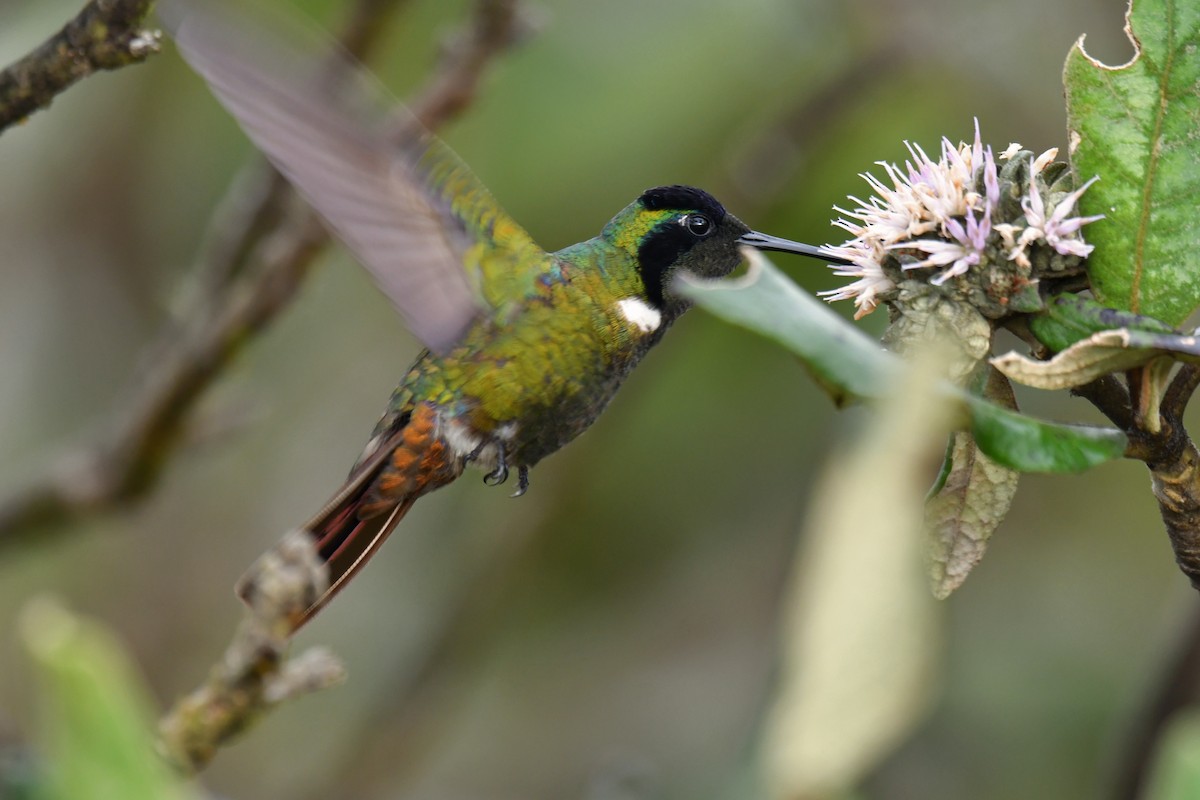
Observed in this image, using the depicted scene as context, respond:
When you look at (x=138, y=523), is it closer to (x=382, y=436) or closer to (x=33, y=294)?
(x=33, y=294)

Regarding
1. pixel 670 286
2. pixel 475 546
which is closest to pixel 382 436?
pixel 670 286

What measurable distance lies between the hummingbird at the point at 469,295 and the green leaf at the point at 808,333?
894 mm

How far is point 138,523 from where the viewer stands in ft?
16.0

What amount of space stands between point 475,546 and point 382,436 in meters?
1.70

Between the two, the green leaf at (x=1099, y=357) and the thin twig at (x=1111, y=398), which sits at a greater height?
the green leaf at (x=1099, y=357)

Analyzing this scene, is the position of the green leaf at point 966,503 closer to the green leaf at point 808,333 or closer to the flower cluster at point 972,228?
the flower cluster at point 972,228

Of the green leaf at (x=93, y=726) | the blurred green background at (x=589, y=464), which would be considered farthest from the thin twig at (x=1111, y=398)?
the blurred green background at (x=589, y=464)

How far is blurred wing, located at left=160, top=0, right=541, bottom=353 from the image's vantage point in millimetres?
2186

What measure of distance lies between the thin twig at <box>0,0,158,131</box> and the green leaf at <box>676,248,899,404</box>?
0.80 m

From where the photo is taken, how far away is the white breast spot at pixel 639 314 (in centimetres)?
254

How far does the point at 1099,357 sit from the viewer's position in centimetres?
153

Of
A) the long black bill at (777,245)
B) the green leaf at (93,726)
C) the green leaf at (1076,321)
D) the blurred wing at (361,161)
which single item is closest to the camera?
the green leaf at (93,726)

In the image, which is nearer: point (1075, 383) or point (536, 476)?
point (1075, 383)

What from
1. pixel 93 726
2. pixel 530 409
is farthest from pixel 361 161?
pixel 93 726
